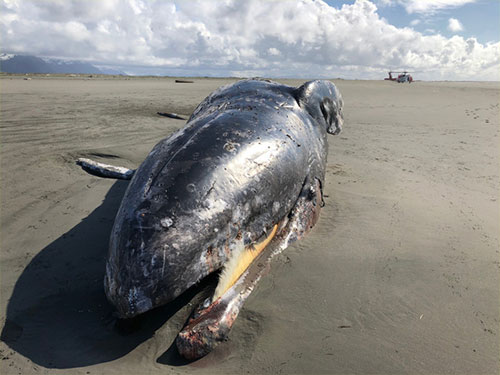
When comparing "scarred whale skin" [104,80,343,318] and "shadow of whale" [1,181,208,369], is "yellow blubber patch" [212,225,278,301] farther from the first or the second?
"shadow of whale" [1,181,208,369]

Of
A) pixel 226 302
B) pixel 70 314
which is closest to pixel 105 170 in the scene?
pixel 70 314

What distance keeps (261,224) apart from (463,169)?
489 centimetres

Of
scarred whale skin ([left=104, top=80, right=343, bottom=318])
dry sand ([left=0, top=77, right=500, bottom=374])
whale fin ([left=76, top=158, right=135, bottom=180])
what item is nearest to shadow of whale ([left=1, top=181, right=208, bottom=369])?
dry sand ([left=0, top=77, right=500, bottom=374])

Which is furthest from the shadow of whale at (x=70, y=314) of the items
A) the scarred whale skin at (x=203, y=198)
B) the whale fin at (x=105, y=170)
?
the whale fin at (x=105, y=170)

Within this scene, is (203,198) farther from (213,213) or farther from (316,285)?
(316,285)

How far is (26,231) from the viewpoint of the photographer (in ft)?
12.7

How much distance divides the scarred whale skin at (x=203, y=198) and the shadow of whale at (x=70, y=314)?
28cm

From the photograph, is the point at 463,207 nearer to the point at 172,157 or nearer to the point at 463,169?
the point at 463,169

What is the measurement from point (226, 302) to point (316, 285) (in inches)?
34.6

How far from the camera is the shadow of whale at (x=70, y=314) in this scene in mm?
2404

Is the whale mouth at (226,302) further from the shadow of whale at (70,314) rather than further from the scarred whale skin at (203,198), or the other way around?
the shadow of whale at (70,314)

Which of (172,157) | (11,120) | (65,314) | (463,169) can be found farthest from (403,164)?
(11,120)

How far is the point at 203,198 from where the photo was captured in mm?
2555

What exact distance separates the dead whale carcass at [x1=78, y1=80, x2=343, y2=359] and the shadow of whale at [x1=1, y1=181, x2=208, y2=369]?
29 cm
